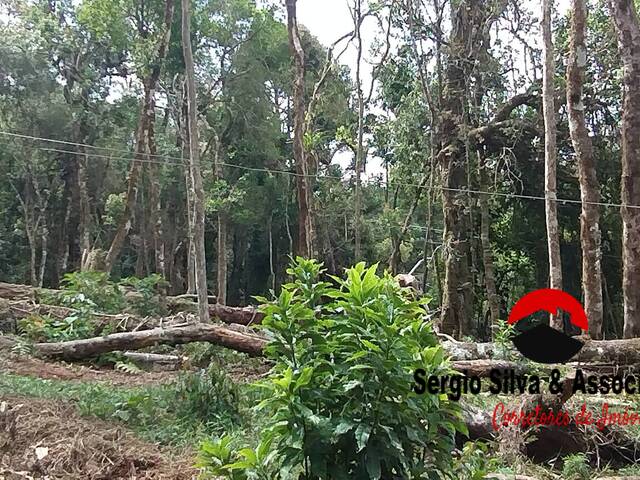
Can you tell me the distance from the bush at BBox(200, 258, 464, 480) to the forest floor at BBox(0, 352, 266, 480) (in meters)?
1.34

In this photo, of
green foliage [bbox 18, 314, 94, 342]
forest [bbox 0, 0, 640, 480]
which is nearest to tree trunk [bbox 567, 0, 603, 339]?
forest [bbox 0, 0, 640, 480]

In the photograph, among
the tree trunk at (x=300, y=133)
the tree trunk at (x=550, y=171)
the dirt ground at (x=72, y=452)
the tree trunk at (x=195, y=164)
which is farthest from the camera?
the tree trunk at (x=300, y=133)

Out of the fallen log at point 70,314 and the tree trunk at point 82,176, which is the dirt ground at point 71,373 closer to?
the fallen log at point 70,314

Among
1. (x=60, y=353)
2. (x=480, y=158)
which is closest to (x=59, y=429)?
(x=60, y=353)

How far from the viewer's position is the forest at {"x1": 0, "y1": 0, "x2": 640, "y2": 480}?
2686mm

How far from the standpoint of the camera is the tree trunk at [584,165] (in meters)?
7.52

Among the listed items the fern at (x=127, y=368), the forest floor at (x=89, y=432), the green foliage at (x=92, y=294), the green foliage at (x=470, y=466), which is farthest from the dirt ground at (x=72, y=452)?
the green foliage at (x=92, y=294)

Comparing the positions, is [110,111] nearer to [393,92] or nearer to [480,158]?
[393,92]

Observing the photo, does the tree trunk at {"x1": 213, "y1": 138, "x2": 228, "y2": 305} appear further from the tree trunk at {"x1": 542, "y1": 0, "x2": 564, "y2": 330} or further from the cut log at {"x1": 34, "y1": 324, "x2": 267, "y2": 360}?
the tree trunk at {"x1": 542, "y1": 0, "x2": 564, "y2": 330}

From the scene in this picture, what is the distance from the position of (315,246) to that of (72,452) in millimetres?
9935

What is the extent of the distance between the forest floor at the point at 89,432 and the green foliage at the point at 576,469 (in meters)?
2.51

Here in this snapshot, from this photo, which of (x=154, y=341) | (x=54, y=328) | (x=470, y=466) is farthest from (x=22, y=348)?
(x=470, y=466)

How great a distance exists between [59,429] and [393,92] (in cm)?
1354

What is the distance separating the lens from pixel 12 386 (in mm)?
5223
